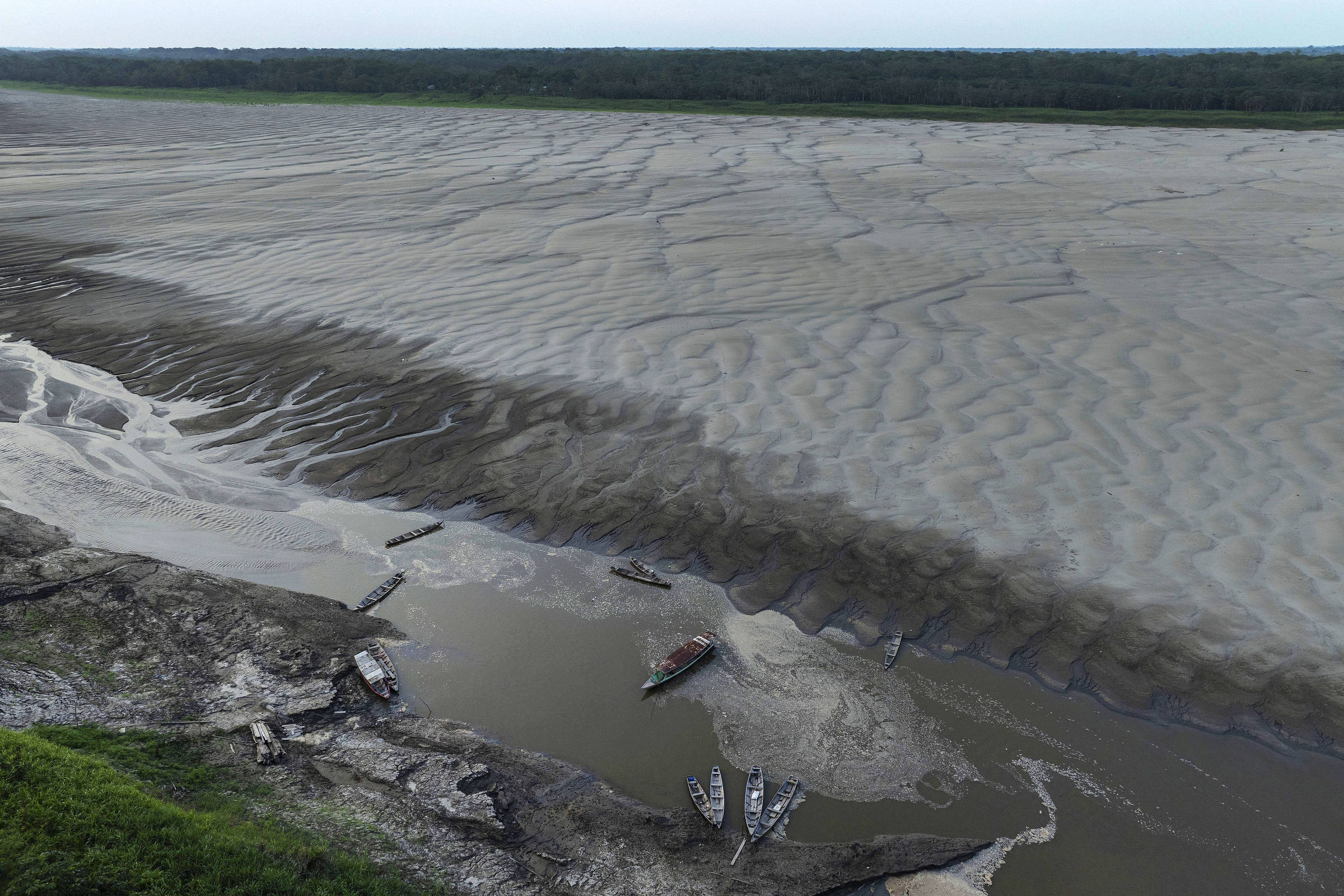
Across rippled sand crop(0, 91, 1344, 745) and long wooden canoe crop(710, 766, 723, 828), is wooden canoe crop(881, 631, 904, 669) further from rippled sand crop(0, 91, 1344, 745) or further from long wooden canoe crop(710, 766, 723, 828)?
long wooden canoe crop(710, 766, 723, 828)

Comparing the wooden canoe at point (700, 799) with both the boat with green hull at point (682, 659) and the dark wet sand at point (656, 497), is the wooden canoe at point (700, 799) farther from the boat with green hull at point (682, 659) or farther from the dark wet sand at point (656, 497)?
the dark wet sand at point (656, 497)

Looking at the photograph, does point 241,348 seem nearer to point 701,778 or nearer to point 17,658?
point 17,658

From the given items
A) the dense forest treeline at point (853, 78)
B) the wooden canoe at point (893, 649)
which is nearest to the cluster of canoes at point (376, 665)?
the wooden canoe at point (893, 649)

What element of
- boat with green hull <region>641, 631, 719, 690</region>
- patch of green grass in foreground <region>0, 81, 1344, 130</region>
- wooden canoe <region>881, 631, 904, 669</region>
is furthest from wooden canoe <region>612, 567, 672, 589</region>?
patch of green grass in foreground <region>0, 81, 1344, 130</region>

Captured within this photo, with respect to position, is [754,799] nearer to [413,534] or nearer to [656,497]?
[656,497]

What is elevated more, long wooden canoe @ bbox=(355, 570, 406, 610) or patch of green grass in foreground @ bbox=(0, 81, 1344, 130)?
patch of green grass in foreground @ bbox=(0, 81, 1344, 130)
